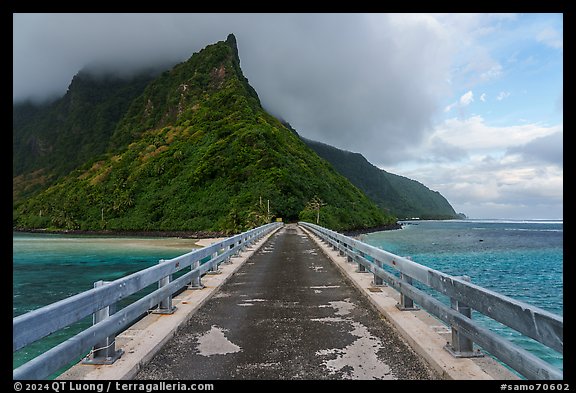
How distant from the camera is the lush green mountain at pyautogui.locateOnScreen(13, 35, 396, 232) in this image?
9988 cm

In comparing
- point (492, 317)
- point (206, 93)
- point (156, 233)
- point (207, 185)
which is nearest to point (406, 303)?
point (492, 317)

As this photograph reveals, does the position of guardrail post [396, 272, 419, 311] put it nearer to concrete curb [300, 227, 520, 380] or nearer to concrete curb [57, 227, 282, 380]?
concrete curb [300, 227, 520, 380]

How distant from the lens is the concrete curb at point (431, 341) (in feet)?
14.5

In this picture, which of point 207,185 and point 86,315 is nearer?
point 86,315

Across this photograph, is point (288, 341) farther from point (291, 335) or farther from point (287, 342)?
point (291, 335)

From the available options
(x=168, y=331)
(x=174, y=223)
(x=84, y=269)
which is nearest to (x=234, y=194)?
(x=174, y=223)

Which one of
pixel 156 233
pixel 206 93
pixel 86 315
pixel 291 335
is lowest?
pixel 156 233

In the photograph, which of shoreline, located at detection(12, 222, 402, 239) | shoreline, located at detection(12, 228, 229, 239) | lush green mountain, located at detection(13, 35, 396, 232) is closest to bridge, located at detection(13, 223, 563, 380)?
lush green mountain, located at detection(13, 35, 396, 232)

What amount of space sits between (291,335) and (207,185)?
110 meters

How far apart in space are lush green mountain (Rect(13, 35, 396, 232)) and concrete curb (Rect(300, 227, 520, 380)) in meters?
74.1

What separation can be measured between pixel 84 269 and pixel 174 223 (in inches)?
2718

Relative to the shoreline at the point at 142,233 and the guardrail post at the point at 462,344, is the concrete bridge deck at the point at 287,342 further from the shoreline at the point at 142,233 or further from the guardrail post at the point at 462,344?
the shoreline at the point at 142,233

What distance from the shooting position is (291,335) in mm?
6211
